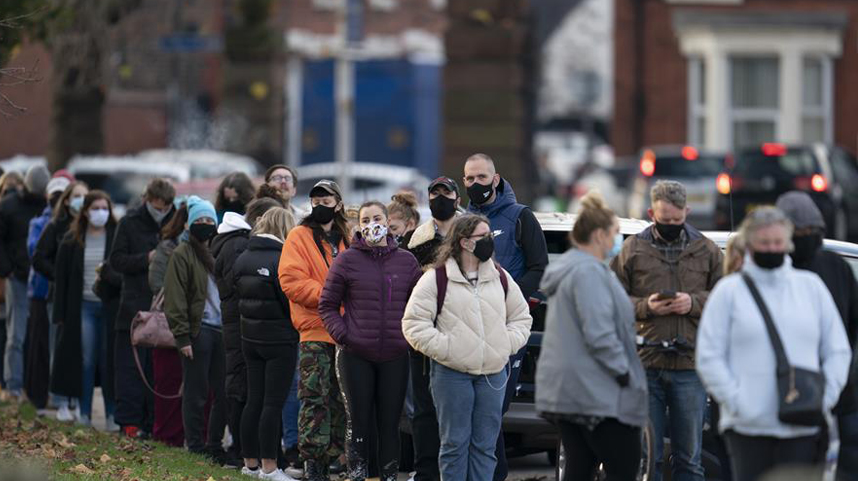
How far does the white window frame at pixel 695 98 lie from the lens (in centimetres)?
4284

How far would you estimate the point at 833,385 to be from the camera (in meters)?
8.21

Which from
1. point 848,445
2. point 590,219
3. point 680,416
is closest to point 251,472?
point 680,416

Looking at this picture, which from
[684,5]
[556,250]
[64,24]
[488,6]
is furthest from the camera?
[684,5]

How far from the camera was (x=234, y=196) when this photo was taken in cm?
1382

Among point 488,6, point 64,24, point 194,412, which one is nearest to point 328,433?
point 194,412

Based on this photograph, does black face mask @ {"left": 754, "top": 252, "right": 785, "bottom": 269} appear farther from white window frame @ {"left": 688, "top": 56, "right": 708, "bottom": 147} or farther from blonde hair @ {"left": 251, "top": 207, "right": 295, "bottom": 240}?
white window frame @ {"left": 688, "top": 56, "right": 708, "bottom": 147}

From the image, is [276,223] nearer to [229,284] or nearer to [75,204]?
[229,284]

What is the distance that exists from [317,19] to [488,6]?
3526 cm

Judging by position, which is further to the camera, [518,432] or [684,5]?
[684,5]

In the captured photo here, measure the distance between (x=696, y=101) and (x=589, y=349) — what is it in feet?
113

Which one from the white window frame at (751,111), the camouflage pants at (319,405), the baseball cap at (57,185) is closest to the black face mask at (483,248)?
the camouflage pants at (319,405)

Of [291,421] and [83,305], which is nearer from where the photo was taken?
[291,421]

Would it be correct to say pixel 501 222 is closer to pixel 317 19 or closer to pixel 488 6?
pixel 488 6

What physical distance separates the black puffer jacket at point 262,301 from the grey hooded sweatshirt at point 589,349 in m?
3.28
